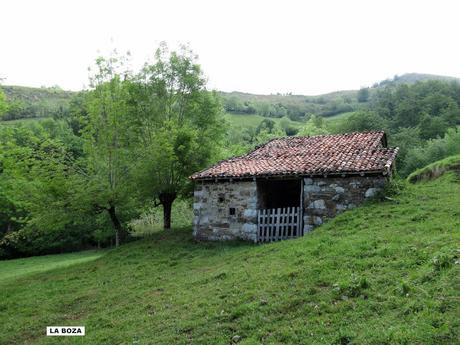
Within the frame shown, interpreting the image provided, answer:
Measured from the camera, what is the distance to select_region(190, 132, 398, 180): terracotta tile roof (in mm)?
14242

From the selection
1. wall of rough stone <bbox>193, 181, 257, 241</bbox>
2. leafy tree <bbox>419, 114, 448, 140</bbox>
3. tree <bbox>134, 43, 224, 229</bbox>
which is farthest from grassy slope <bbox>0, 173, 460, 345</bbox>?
leafy tree <bbox>419, 114, 448, 140</bbox>

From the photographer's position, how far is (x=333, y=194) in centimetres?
1438

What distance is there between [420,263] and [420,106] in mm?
54908

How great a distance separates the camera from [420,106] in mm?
55688

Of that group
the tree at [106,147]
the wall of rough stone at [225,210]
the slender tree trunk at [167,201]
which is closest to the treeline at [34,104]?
the tree at [106,147]

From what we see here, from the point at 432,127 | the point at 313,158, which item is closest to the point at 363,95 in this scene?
the point at 432,127

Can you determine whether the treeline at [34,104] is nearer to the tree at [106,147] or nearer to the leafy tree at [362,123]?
the tree at [106,147]

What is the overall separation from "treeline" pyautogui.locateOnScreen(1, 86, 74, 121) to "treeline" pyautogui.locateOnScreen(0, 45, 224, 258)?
91 centimetres

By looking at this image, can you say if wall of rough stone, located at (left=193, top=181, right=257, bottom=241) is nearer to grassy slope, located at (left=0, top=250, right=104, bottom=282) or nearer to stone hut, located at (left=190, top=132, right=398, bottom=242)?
stone hut, located at (left=190, top=132, right=398, bottom=242)

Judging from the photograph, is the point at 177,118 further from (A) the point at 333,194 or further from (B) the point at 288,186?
(A) the point at 333,194

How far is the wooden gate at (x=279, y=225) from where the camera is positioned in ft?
49.8

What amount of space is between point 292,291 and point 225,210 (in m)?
8.55

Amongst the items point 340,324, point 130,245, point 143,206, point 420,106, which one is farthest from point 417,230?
point 420,106

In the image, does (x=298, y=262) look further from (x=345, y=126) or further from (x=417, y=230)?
(x=345, y=126)
